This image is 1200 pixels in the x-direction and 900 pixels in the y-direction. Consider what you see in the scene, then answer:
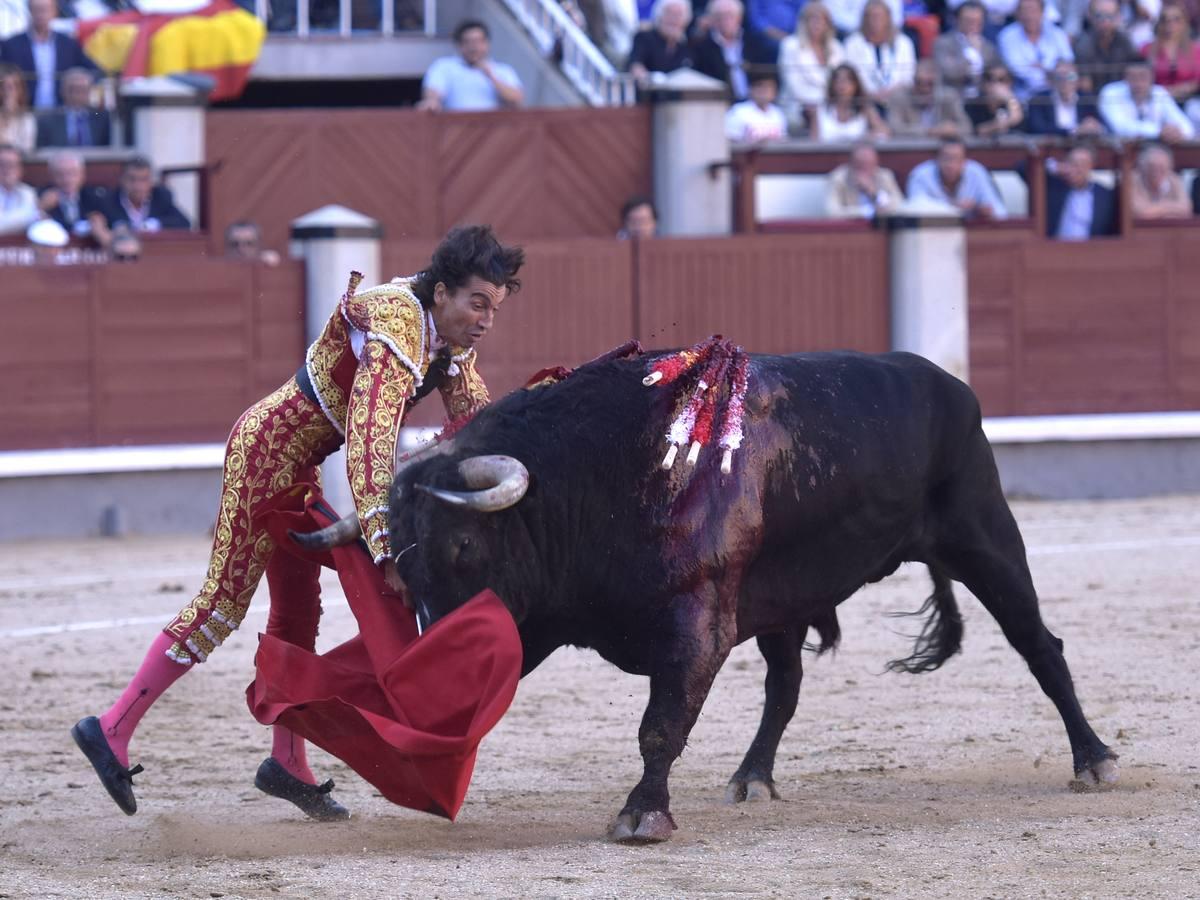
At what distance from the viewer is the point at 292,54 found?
1288cm

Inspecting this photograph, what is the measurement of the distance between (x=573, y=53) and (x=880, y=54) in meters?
1.84

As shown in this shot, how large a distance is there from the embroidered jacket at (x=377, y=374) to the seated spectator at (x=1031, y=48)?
8398 millimetres

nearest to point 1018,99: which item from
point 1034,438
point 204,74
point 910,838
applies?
point 1034,438

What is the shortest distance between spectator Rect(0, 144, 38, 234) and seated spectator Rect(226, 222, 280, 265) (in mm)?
932

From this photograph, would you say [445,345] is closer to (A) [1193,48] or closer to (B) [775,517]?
(B) [775,517]

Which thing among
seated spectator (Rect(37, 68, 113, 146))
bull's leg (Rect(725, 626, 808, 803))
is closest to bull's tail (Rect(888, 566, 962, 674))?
bull's leg (Rect(725, 626, 808, 803))

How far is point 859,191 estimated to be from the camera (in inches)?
420

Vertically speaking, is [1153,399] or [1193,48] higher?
[1193,48]

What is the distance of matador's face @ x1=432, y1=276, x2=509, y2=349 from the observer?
3.64 m

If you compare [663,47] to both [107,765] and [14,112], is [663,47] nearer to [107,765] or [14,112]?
[14,112]

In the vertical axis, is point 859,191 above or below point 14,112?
below

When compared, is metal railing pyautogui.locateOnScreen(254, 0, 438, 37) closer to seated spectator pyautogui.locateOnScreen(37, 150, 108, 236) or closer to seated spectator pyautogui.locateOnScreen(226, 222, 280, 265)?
seated spectator pyautogui.locateOnScreen(226, 222, 280, 265)

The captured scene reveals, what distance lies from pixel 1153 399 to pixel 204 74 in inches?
216

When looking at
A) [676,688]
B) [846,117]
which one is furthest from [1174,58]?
[676,688]
